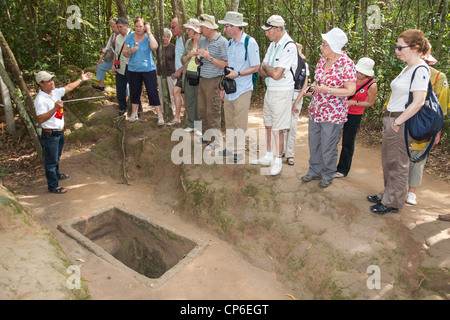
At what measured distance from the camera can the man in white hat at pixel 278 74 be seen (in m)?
4.35

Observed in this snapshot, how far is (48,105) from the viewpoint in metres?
5.34

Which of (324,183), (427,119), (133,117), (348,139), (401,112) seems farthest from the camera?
(133,117)

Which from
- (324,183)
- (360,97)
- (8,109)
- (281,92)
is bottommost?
(324,183)

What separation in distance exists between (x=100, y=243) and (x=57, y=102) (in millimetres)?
2354

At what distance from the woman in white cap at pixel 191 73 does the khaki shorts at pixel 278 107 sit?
5.18 ft

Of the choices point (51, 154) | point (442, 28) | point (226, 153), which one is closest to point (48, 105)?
point (51, 154)

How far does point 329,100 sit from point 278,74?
73cm

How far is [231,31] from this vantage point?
4.74 meters

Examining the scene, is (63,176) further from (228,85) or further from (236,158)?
(228,85)

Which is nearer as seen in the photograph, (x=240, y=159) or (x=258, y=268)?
(x=258, y=268)

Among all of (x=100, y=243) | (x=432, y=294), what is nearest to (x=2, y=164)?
(x=100, y=243)

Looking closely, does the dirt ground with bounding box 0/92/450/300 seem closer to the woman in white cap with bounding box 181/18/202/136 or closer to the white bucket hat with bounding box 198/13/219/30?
the woman in white cap with bounding box 181/18/202/136

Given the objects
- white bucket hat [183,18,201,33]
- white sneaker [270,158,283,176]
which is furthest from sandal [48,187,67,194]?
white sneaker [270,158,283,176]
